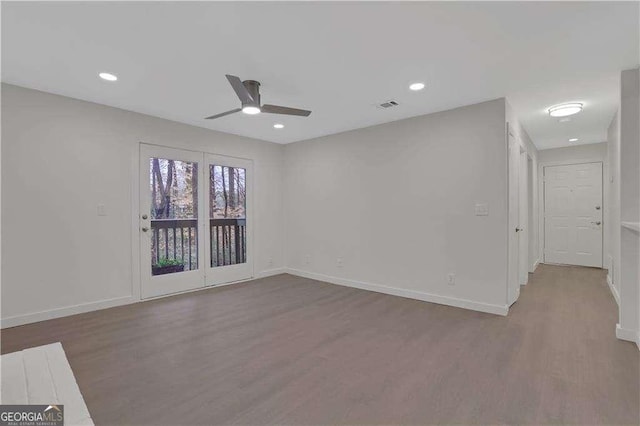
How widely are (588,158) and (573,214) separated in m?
1.11

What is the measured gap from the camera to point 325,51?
2.51 metres

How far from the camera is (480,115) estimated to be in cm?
370

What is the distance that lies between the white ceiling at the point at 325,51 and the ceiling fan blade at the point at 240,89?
20cm

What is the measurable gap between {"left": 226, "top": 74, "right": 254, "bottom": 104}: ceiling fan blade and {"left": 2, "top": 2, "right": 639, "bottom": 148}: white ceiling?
0.20m

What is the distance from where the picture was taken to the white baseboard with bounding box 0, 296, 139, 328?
320 centimetres

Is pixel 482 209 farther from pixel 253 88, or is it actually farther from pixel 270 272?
pixel 270 272

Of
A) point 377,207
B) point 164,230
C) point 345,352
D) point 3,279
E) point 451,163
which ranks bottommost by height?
point 345,352

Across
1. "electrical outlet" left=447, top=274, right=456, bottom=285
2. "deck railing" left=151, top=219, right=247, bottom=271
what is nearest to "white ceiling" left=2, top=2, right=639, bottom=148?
"deck railing" left=151, top=219, right=247, bottom=271

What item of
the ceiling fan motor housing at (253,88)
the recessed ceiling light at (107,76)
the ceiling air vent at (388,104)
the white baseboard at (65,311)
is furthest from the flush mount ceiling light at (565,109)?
the white baseboard at (65,311)

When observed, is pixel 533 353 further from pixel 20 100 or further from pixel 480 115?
pixel 20 100

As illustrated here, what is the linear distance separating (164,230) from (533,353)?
14.5ft

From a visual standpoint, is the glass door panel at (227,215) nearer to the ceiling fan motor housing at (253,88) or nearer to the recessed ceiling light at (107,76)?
the recessed ceiling light at (107,76)

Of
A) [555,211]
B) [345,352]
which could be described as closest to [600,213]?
[555,211]

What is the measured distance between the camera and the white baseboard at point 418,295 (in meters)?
3.62
